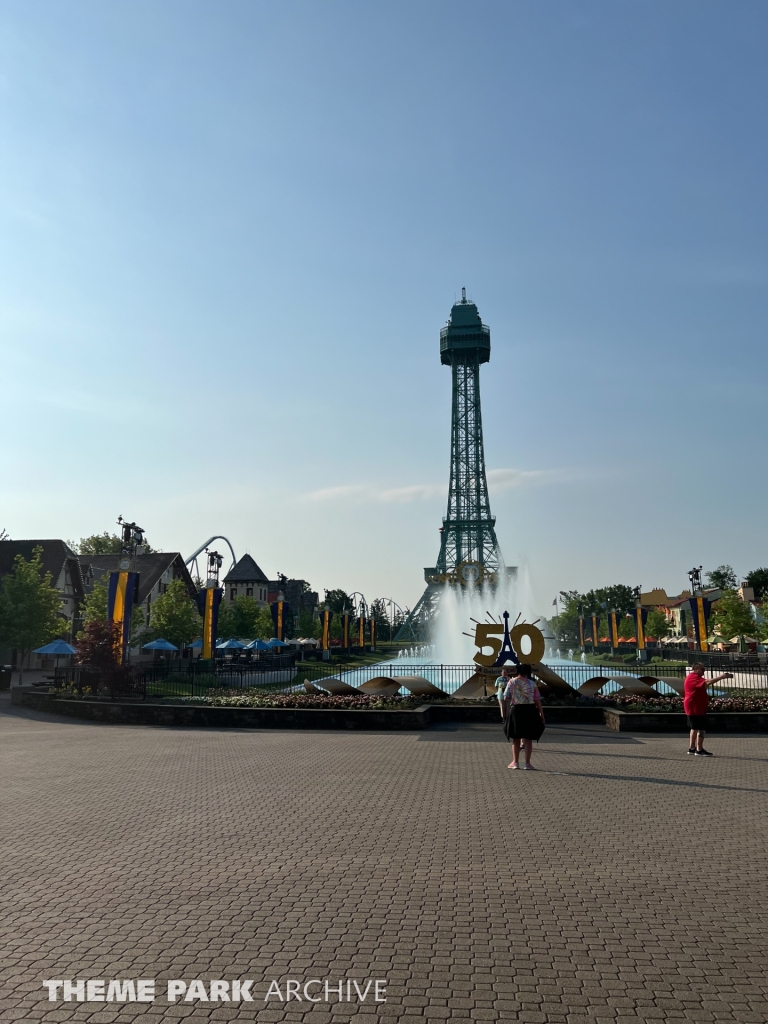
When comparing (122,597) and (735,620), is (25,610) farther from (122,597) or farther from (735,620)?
(735,620)

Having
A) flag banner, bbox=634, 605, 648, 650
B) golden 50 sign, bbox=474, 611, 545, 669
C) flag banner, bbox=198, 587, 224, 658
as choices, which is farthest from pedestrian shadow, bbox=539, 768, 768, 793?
flag banner, bbox=634, 605, 648, 650

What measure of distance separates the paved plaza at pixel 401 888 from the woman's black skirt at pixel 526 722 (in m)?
0.66

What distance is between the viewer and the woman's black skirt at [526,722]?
1279 cm

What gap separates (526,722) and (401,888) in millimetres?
6320

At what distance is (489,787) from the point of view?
11.4 meters

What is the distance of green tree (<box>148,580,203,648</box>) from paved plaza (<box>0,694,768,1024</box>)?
36295 millimetres

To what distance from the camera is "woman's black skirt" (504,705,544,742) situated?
42.0ft

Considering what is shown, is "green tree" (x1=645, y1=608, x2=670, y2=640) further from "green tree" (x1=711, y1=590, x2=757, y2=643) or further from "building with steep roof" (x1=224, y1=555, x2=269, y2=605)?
"building with steep roof" (x1=224, y1=555, x2=269, y2=605)

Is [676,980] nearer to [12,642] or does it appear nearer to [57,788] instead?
[57,788]

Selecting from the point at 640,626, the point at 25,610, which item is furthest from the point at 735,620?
the point at 25,610

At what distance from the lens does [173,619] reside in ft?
160

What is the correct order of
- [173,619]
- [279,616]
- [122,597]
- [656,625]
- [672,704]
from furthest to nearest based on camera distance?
[656,625]
[279,616]
[173,619]
[122,597]
[672,704]

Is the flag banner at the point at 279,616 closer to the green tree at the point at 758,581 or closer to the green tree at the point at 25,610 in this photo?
the green tree at the point at 25,610

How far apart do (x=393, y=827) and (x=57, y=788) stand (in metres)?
5.70
